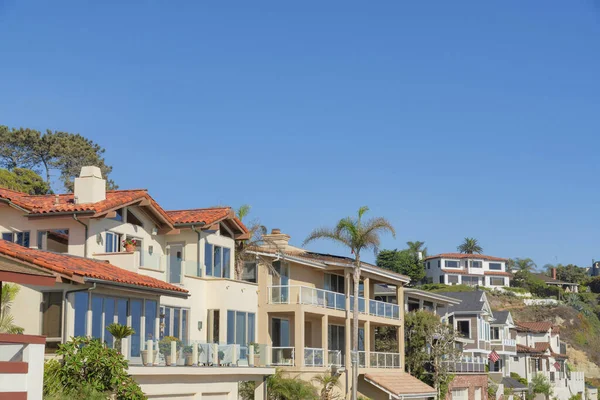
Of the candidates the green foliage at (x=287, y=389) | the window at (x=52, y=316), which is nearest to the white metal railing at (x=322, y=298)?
the green foliage at (x=287, y=389)

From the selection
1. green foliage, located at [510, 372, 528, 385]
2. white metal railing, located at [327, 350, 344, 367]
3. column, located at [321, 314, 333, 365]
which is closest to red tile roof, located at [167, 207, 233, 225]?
column, located at [321, 314, 333, 365]

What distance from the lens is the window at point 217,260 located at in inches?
→ 1678

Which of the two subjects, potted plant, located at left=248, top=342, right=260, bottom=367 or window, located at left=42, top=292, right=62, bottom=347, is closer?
window, located at left=42, top=292, right=62, bottom=347

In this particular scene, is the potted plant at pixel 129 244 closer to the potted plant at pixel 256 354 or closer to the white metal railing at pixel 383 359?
the potted plant at pixel 256 354

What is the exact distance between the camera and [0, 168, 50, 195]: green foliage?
68375 millimetres

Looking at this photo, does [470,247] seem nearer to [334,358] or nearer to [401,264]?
[401,264]

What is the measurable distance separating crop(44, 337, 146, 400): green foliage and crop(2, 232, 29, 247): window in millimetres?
10524

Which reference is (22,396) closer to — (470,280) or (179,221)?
(179,221)

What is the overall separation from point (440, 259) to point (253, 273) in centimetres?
10454

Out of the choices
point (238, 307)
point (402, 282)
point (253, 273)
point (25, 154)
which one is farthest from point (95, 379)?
point (25, 154)

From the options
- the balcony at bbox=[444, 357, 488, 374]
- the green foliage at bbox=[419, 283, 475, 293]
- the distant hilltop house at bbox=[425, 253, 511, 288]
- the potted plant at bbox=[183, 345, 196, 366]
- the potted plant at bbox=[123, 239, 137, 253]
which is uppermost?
the distant hilltop house at bbox=[425, 253, 511, 288]

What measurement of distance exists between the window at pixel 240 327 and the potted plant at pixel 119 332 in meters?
10.7

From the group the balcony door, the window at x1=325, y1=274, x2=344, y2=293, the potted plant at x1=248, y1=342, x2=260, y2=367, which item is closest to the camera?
the balcony door

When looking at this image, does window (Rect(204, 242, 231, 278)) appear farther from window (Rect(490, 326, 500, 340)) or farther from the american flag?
window (Rect(490, 326, 500, 340))
